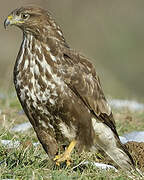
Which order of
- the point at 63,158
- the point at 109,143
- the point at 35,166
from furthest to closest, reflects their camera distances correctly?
the point at 109,143 → the point at 63,158 → the point at 35,166

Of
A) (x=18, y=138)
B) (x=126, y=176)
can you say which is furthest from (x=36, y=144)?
(x=126, y=176)

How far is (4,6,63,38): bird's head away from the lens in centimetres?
655

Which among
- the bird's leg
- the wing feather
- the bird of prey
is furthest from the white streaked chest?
the bird's leg

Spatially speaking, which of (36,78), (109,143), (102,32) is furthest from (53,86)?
(102,32)

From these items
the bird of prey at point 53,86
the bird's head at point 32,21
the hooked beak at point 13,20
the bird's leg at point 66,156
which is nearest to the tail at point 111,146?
the bird of prey at point 53,86

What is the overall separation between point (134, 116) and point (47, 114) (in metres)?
3.81

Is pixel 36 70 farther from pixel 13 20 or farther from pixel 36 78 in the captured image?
pixel 13 20

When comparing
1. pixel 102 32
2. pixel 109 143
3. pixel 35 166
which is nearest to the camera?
pixel 35 166

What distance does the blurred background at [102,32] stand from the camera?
2672cm

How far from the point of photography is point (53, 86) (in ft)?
20.8

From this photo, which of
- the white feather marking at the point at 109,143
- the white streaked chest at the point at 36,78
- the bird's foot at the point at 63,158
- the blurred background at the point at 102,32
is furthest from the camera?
the blurred background at the point at 102,32

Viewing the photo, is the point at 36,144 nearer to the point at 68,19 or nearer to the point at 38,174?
the point at 38,174

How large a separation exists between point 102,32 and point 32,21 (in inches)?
934

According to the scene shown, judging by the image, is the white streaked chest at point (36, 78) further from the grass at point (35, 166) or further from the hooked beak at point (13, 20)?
the grass at point (35, 166)
